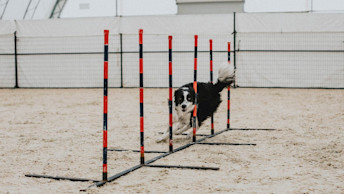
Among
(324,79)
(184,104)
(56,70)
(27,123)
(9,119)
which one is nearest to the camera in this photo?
(184,104)

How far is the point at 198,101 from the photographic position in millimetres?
5547

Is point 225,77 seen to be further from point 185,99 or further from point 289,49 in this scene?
point 289,49

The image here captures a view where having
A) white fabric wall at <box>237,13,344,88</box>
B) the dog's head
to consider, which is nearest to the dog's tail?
the dog's head

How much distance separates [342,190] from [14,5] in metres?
19.6

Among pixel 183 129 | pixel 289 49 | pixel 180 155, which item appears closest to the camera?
pixel 180 155

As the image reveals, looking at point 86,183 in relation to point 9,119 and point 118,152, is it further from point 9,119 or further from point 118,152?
point 9,119

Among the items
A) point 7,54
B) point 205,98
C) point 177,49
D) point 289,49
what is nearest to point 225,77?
point 205,98

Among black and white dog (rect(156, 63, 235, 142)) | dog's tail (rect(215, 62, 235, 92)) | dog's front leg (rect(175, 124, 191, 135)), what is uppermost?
dog's tail (rect(215, 62, 235, 92))

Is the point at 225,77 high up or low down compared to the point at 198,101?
up

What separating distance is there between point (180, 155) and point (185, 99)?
3.38 feet

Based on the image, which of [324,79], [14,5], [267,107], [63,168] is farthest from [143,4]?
[63,168]

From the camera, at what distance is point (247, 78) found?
1575 cm

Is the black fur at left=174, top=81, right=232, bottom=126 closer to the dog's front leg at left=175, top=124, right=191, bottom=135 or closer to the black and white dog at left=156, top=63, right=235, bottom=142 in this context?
the black and white dog at left=156, top=63, right=235, bottom=142

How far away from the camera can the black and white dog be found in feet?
17.4
